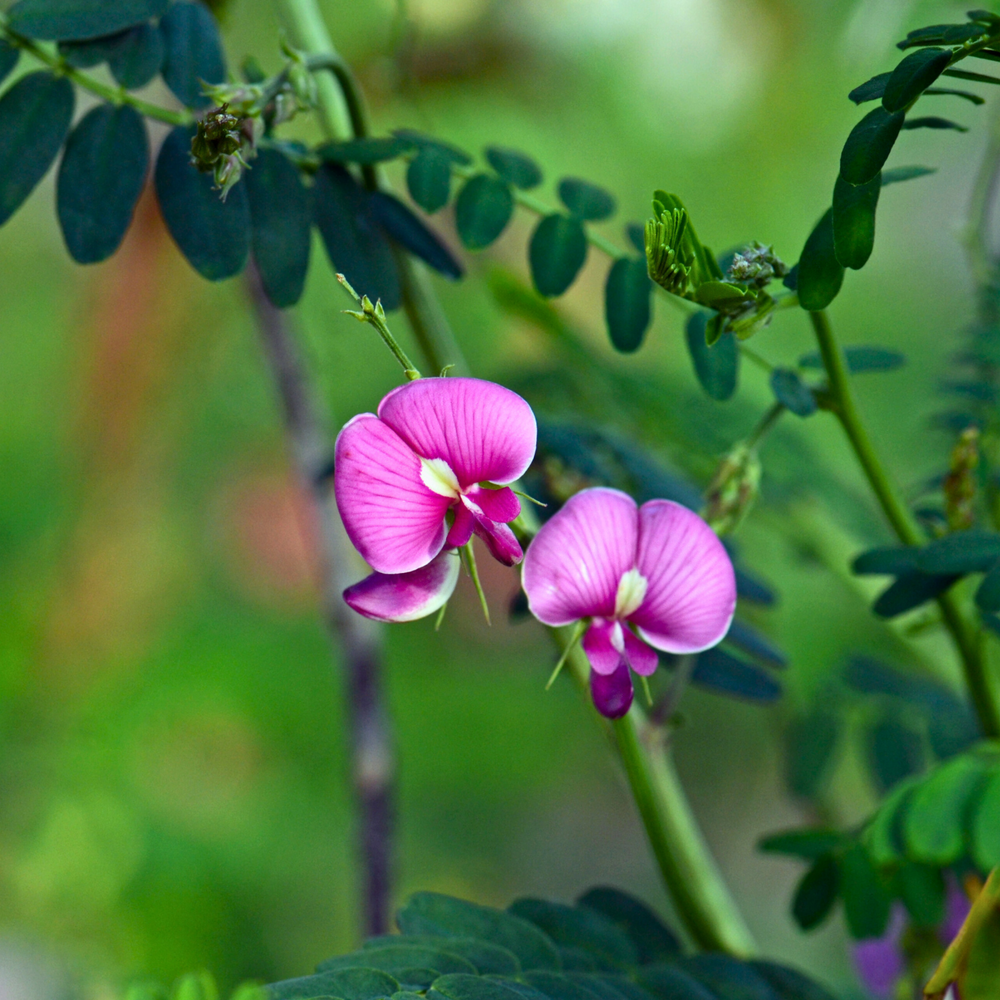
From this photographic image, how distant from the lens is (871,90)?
0.26 m

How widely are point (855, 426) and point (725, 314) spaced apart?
9 centimetres

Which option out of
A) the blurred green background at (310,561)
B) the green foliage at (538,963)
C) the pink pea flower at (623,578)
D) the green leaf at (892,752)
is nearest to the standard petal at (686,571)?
the pink pea flower at (623,578)

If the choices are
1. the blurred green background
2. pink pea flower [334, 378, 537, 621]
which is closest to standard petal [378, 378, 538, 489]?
pink pea flower [334, 378, 537, 621]

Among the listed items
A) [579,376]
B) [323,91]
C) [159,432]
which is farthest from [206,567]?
[323,91]

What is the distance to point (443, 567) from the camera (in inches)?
10.1

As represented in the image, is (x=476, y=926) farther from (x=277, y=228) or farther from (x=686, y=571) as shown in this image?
(x=277, y=228)

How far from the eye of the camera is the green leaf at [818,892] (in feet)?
1.31

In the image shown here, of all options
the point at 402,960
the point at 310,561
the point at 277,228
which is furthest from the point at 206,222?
the point at 310,561

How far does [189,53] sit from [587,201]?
163 mm

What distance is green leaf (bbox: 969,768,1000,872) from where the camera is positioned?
0.30 metres

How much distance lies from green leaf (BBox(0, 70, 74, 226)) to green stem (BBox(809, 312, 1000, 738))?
0.27m

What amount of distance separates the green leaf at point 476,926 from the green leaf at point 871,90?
0.84 ft

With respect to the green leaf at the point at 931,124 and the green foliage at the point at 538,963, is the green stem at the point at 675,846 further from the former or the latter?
the green leaf at the point at 931,124

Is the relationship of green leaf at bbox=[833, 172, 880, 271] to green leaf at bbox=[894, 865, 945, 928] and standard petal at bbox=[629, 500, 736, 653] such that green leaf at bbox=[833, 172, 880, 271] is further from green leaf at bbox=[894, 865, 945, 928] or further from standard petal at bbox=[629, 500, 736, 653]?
green leaf at bbox=[894, 865, 945, 928]
